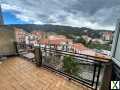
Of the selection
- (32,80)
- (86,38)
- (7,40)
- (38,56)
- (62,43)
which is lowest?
(32,80)

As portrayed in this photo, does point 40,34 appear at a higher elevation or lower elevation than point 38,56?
higher

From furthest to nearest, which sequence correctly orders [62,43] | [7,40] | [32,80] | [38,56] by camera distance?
[62,43]
[7,40]
[38,56]
[32,80]

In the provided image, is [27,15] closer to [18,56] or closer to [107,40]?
[18,56]

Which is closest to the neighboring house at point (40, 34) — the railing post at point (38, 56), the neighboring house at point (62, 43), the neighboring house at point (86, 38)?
the neighboring house at point (62, 43)

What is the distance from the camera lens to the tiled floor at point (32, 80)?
7.06ft

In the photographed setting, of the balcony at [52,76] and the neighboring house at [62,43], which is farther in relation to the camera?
the neighboring house at [62,43]

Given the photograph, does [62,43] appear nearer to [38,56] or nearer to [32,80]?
[38,56]

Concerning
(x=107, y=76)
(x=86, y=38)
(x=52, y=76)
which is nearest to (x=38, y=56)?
(x=52, y=76)

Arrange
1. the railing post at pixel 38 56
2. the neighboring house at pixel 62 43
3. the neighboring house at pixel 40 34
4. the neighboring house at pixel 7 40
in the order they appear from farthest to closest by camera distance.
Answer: the neighboring house at pixel 40 34
the neighboring house at pixel 62 43
the neighboring house at pixel 7 40
the railing post at pixel 38 56

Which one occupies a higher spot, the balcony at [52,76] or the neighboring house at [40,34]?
the neighboring house at [40,34]

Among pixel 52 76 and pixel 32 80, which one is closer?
pixel 32 80

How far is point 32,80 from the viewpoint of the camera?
7.93 ft

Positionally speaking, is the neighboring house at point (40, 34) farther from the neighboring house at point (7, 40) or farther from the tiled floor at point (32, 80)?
the tiled floor at point (32, 80)

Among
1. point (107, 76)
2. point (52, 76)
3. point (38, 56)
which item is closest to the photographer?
point (107, 76)
